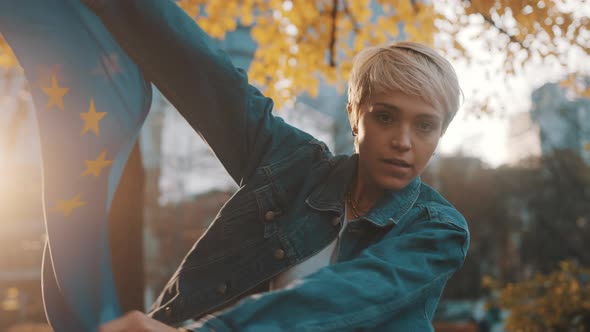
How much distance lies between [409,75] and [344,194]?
1.27 ft

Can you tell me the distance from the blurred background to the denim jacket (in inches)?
28.8

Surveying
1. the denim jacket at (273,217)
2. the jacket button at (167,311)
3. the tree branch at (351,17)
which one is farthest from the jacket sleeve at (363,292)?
the tree branch at (351,17)

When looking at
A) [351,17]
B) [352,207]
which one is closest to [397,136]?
[352,207]

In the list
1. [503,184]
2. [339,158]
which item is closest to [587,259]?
[503,184]

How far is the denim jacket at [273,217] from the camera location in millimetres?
1312

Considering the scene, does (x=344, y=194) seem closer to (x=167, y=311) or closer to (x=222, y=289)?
(x=222, y=289)

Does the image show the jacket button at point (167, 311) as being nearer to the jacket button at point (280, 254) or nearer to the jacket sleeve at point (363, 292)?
the jacket button at point (280, 254)

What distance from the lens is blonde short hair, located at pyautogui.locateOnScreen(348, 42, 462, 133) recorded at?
155 centimetres

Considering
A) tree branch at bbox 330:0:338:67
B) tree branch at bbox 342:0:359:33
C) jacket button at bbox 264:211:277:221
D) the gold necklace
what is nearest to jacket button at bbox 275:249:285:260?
jacket button at bbox 264:211:277:221

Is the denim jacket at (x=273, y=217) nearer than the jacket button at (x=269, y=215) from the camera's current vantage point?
Yes

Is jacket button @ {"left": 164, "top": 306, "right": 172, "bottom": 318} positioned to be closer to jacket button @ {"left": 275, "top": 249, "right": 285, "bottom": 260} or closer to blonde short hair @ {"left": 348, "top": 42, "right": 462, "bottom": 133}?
jacket button @ {"left": 275, "top": 249, "right": 285, "bottom": 260}

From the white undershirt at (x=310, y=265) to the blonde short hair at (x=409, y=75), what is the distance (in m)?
0.42

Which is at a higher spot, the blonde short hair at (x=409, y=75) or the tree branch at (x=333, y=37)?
the tree branch at (x=333, y=37)

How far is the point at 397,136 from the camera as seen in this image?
1.57m
